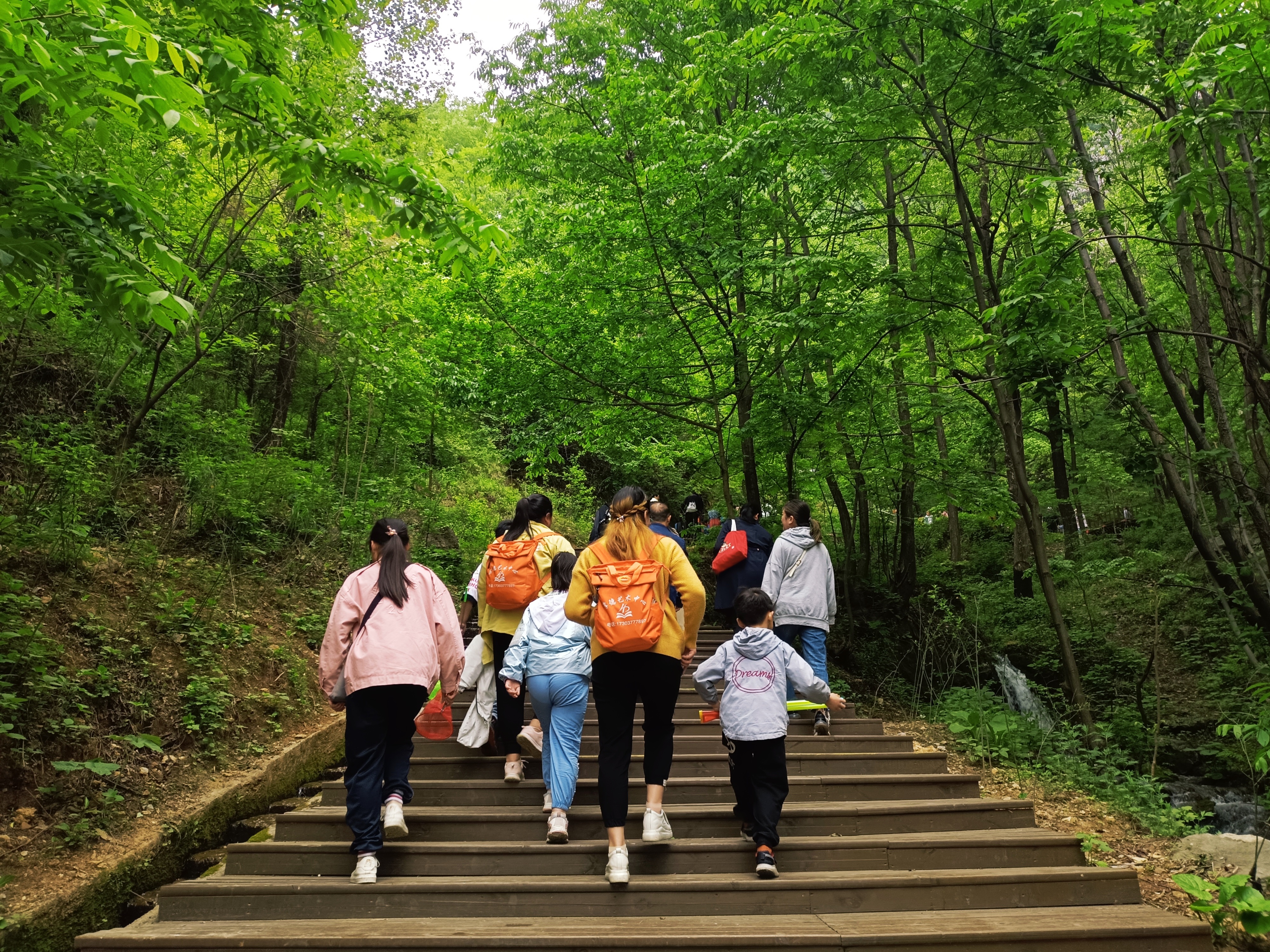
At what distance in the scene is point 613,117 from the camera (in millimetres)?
10156

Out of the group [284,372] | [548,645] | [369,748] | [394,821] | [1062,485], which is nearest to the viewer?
[369,748]

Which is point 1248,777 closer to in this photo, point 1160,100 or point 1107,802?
point 1107,802

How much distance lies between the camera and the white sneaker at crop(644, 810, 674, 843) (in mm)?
4277

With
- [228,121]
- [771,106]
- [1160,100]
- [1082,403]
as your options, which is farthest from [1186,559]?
[228,121]

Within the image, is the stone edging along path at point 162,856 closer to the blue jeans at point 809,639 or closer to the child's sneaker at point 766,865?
the child's sneaker at point 766,865

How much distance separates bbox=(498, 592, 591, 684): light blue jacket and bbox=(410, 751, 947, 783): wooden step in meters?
1.20

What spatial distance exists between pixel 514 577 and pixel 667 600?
1711 mm

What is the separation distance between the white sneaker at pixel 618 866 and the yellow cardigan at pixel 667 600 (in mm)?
1081

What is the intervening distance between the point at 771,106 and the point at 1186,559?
11842mm

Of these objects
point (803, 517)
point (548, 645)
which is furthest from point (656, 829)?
point (803, 517)

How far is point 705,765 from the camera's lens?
592 cm

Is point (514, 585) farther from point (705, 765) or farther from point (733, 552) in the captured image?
point (733, 552)

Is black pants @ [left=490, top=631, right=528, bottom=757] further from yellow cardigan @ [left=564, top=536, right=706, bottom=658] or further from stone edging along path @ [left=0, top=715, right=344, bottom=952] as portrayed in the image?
stone edging along path @ [left=0, top=715, right=344, bottom=952]

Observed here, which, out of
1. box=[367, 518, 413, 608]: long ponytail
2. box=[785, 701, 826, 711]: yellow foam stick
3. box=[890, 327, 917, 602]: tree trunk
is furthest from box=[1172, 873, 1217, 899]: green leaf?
box=[890, 327, 917, 602]: tree trunk
